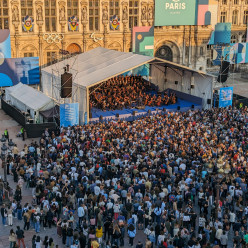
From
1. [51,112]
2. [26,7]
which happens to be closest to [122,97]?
[51,112]

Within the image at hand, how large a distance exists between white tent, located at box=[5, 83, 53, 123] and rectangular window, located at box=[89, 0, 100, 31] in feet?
44.6

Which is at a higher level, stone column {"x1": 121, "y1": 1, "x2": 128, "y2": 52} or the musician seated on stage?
stone column {"x1": 121, "y1": 1, "x2": 128, "y2": 52}

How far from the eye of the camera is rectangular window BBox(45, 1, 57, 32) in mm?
47256

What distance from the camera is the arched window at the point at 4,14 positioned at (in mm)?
45250

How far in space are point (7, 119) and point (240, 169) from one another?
23365mm

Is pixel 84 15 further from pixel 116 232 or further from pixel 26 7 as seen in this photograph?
pixel 116 232

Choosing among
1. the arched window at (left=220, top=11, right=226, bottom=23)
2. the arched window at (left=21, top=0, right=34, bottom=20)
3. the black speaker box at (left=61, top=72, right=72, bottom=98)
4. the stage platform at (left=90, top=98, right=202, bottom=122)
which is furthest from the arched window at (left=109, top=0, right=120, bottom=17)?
the black speaker box at (left=61, top=72, right=72, bottom=98)

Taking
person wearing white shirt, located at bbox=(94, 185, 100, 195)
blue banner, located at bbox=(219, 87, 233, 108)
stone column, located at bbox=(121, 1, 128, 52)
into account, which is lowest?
person wearing white shirt, located at bbox=(94, 185, 100, 195)

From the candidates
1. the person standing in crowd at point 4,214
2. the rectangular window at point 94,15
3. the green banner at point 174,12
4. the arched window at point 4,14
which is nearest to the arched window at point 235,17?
the green banner at point 174,12

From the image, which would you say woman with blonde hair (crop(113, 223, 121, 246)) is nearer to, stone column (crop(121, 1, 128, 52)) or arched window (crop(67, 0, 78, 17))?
arched window (crop(67, 0, 78, 17))

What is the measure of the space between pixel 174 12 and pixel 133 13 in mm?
5455

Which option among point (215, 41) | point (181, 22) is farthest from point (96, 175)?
point (215, 41)

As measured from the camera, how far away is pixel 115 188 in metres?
19.9

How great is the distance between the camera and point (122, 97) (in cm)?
4078
